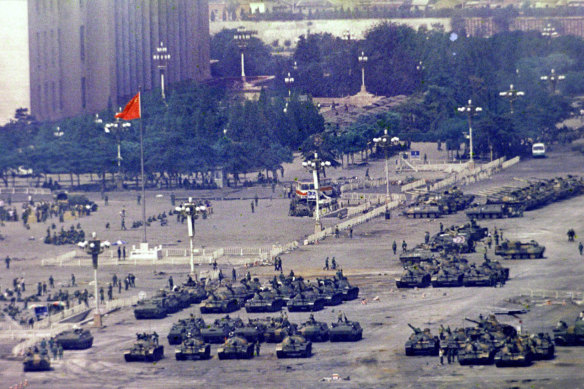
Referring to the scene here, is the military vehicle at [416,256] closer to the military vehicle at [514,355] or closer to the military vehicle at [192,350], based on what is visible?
the military vehicle at [192,350]

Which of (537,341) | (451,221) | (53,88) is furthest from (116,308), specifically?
(53,88)

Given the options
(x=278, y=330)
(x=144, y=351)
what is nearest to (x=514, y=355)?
(x=278, y=330)

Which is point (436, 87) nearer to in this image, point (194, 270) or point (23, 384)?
point (194, 270)

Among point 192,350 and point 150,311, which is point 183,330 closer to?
point 192,350

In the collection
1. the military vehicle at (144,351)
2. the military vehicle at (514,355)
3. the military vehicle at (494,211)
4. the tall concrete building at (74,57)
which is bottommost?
the military vehicle at (514,355)

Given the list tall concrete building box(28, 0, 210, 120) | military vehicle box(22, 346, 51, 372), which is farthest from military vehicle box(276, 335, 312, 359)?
tall concrete building box(28, 0, 210, 120)

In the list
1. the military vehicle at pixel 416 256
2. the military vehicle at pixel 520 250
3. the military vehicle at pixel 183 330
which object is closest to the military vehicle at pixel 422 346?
the military vehicle at pixel 183 330
